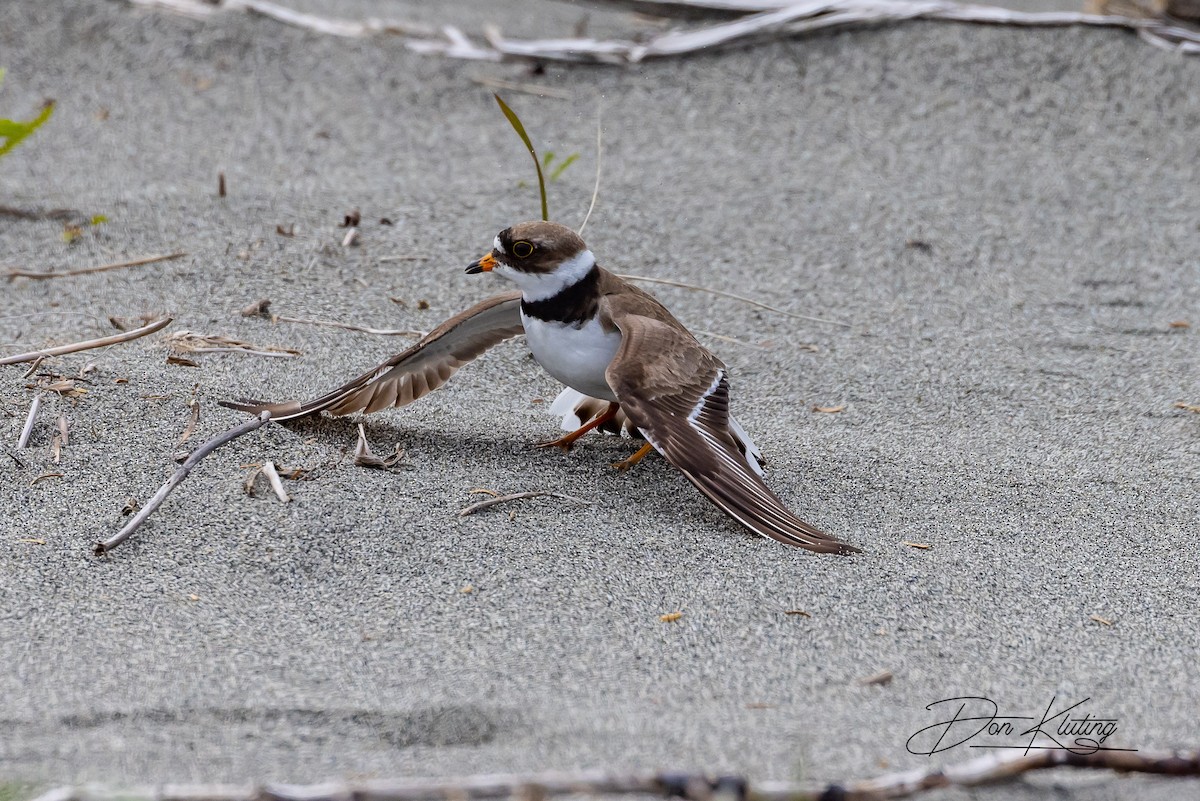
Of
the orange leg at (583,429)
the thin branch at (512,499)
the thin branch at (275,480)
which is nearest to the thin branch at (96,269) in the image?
the thin branch at (275,480)

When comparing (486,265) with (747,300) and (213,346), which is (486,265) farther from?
(747,300)

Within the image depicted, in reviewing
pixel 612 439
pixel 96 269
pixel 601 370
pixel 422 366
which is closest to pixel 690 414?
pixel 601 370

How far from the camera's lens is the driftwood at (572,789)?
192 centimetres

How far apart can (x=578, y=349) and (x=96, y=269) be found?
2117 millimetres

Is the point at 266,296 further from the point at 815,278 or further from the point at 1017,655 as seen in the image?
the point at 1017,655

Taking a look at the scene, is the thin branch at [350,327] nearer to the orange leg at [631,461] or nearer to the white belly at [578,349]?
the white belly at [578,349]

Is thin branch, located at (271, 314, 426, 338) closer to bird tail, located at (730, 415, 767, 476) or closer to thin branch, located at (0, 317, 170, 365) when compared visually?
thin branch, located at (0, 317, 170, 365)

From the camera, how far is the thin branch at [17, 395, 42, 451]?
335 cm

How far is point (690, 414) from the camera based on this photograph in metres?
3.40

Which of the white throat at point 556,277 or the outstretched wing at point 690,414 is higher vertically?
the white throat at point 556,277

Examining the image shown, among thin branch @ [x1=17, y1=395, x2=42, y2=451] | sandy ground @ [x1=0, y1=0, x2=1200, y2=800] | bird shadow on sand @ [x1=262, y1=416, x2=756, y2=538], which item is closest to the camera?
sandy ground @ [x1=0, y1=0, x2=1200, y2=800]
